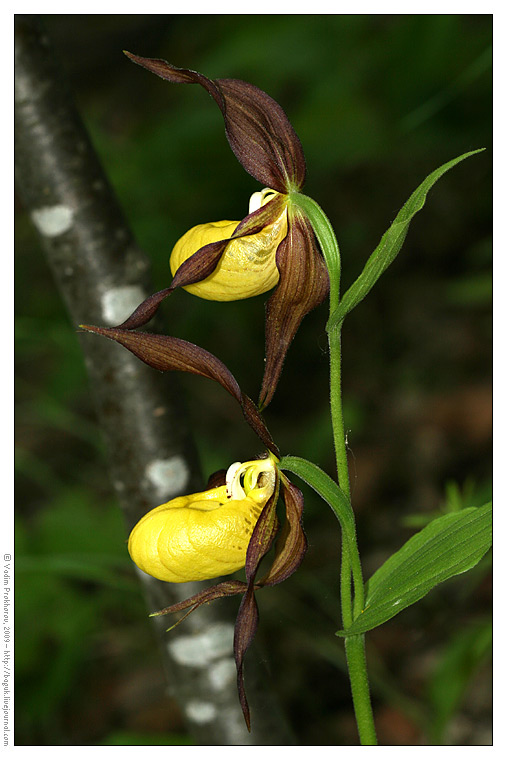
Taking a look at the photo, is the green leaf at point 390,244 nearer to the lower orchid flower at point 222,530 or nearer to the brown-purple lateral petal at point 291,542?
the lower orchid flower at point 222,530

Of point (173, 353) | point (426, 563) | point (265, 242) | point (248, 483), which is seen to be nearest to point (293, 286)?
point (265, 242)

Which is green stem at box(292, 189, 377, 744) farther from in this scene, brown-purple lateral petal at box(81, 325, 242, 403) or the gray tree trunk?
the gray tree trunk

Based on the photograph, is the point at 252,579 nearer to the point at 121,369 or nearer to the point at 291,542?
the point at 291,542

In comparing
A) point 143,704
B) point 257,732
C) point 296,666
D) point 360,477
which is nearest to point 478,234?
point 360,477

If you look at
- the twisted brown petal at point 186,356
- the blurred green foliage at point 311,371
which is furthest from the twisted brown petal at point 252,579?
the blurred green foliage at point 311,371

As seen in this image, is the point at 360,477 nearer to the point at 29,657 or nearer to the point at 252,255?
the point at 29,657

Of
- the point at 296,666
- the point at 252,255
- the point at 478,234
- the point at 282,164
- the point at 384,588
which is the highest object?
the point at 282,164

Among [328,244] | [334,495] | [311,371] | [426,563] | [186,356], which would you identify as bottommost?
[311,371]

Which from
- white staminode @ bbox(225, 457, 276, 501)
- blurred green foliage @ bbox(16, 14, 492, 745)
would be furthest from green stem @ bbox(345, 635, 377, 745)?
blurred green foliage @ bbox(16, 14, 492, 745)
